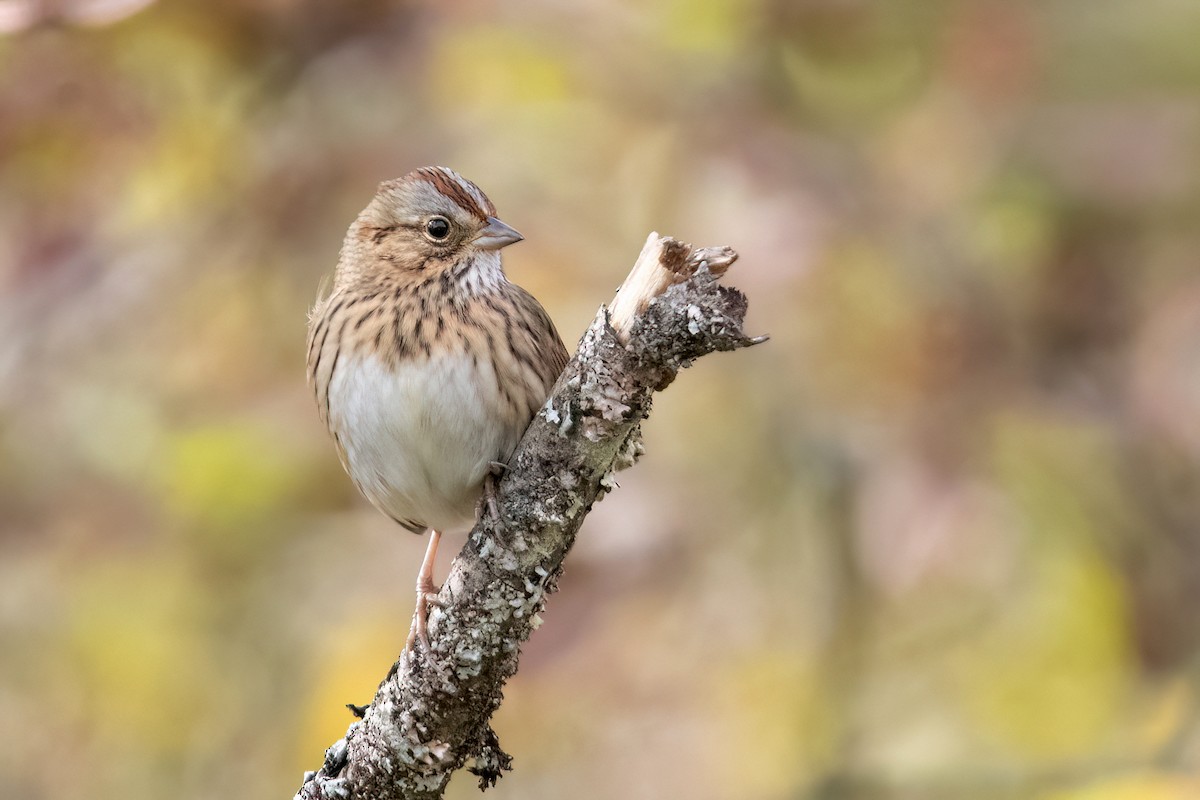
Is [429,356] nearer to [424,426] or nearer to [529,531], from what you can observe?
[424,426]

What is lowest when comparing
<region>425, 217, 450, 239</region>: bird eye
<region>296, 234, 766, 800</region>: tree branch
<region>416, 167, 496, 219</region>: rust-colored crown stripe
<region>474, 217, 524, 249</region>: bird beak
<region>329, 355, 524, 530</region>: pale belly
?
<region>296, 234, 766, 800</region>: tree branch

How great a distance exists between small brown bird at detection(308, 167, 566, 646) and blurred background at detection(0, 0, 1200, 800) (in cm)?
77

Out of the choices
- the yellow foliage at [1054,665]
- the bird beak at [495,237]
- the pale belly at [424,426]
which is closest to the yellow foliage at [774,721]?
the yellow foliage at [1054,665]

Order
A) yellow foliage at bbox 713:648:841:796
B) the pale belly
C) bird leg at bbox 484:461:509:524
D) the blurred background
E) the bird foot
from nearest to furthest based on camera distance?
1. bird leg at bbox 484:461:509:524
2. the bird foot
3. the pale belly
4. the blurred background
5. yellow foliage at bbox 713:648:841:796

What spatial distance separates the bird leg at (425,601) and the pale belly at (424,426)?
17 cm

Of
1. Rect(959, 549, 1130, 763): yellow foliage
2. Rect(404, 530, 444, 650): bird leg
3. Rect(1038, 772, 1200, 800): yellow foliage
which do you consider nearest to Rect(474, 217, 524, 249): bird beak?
Rect(404, 530, 444, 650): bird leg

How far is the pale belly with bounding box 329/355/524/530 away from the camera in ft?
10.6

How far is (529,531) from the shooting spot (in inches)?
103

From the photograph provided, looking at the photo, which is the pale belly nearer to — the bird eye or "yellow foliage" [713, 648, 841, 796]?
the bird eye

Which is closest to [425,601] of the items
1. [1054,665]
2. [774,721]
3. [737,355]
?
[737,355]

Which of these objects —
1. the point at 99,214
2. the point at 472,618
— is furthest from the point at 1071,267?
the point at 99,214

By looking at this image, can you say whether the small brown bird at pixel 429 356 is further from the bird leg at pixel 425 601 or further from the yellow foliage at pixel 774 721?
the yellow foliage at pixel 774 721

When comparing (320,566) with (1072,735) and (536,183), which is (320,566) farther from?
(1072,735)

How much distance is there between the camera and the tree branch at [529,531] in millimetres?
2346
